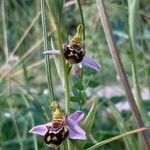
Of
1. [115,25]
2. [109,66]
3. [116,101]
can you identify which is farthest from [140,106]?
[115,25]

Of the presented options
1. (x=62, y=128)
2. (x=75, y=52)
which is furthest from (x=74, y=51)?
(x=62, y=128)

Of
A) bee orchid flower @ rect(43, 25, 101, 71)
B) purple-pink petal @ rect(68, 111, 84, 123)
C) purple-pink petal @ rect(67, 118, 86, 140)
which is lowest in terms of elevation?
purple-pink petal @ rect(67, 118, 86, 140)

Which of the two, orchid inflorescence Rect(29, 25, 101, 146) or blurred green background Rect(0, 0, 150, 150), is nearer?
orchid inflorescence Rect(29, 25, 101, 146)

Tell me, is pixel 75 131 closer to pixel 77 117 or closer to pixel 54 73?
pixel 77 117

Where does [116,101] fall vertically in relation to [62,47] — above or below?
below

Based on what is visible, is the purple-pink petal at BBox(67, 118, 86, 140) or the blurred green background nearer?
the purple-pink petal at BBox(67, 118, 86, 140)

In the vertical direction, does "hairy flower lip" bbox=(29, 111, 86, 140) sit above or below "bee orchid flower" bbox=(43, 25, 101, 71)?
below

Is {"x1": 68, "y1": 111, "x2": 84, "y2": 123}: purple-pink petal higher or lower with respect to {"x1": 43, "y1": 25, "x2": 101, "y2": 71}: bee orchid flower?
lower

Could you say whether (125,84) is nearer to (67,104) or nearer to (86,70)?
(67,104)
